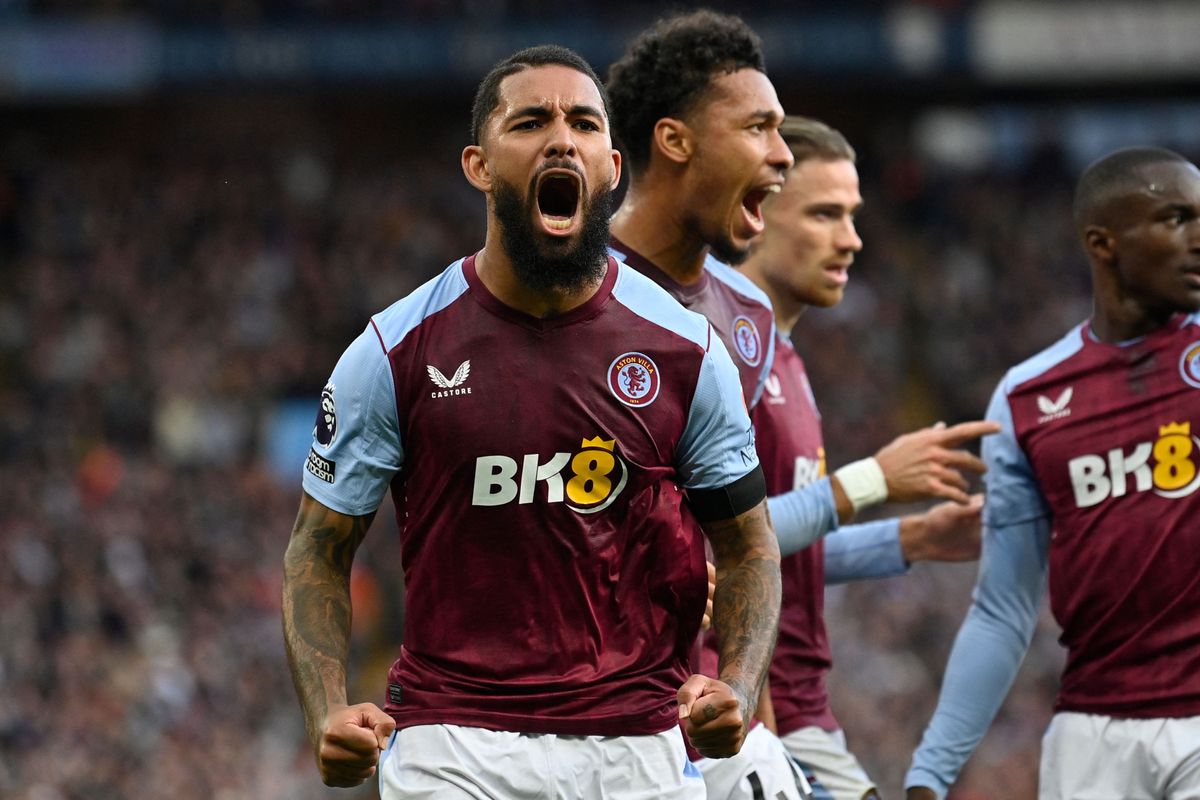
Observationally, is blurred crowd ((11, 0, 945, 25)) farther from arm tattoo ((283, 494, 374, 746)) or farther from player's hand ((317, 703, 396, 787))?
player's hand ((317, 703, 396, 787))

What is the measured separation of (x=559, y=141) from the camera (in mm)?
4082

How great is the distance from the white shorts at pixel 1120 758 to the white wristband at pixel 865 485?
2.96 ft

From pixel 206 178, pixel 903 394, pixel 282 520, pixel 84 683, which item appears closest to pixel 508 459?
pixel 84 683

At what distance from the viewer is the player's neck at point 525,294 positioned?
13.6 ft

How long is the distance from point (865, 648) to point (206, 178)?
1128 centimetres

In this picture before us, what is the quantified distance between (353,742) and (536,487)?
2.32 feet

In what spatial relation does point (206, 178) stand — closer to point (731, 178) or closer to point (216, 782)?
point (216, 782)

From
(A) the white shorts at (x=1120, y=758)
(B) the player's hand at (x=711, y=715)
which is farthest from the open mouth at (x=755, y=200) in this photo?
(B) the player's hand at (x=711, y=715)

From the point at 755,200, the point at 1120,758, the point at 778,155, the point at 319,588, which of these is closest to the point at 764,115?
the point at 778,155

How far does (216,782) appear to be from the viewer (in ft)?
44.9

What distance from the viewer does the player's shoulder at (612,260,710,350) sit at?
4191 millimetres

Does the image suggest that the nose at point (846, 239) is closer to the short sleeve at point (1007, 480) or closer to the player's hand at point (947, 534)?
the short sleeve at point (1007, 480)

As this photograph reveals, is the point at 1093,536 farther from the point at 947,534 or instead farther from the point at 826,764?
the point at 826,764

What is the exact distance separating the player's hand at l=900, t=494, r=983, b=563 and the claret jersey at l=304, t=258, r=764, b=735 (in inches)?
69.9
